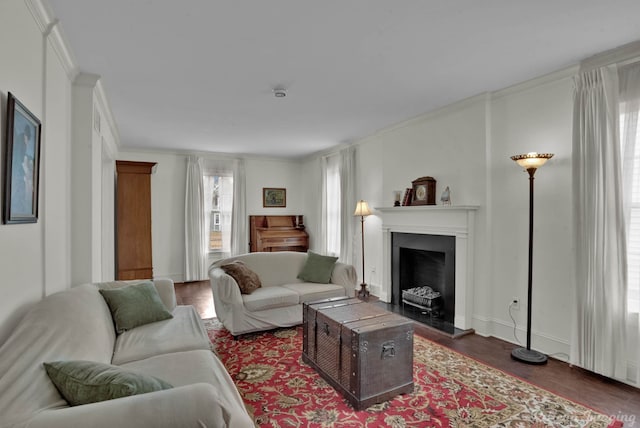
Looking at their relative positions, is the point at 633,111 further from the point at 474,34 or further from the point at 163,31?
the point at 163,31

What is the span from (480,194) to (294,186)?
4.53m

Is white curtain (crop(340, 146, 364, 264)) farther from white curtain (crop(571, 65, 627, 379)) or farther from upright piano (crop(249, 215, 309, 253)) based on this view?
white curtain (crop(571, 65, 627, 379))

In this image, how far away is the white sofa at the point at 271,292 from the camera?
11.4 feet

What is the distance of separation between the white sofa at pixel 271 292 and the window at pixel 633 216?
2.54 metres

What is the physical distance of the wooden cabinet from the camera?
4.91 meters

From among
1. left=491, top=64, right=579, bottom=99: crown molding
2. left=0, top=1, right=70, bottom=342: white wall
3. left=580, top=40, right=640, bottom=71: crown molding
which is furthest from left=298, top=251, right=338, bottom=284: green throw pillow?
left=580, top=40, right=640, bottom=71: crown molding

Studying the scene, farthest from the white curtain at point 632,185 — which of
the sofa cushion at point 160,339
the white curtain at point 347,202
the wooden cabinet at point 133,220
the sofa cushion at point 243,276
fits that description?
the wooden cabinet at point 133,220

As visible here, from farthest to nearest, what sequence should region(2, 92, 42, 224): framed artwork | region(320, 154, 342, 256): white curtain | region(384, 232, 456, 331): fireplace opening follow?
1. region(320, 154, 342, 256): white curtain
2. region(384, 232, 456, 331): fireplace opening
3. region(2, 92, 42, 224): framed artwork

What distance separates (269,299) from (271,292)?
16cm

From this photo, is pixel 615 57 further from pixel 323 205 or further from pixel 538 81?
pixel 323 205

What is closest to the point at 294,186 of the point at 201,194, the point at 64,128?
the point at 201,194

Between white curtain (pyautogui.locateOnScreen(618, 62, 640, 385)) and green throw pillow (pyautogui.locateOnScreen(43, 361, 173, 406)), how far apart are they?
3.21 meters

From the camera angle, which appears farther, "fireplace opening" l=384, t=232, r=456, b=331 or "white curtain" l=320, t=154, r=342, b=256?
"white curtain" l=320, t=154, r=342, b=256

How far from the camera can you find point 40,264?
2.14m
